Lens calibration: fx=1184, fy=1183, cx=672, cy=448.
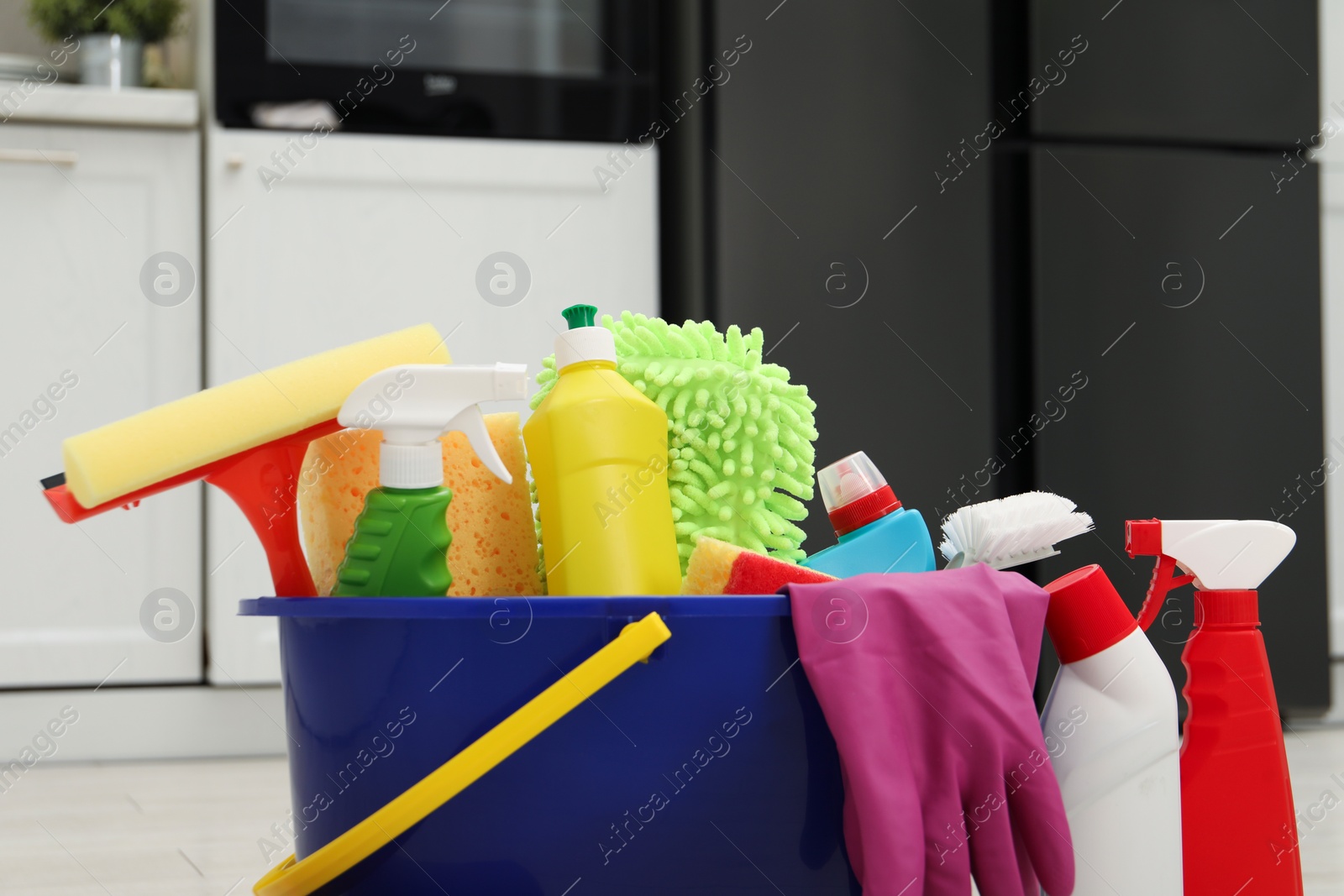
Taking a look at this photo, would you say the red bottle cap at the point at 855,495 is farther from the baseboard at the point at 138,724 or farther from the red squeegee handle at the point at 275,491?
the baseboard at the point at 138,724

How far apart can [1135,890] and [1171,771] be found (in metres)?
0.05

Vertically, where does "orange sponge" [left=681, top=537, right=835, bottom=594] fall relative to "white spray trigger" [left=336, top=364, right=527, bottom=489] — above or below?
below

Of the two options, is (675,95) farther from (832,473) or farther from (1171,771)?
(1171,771)

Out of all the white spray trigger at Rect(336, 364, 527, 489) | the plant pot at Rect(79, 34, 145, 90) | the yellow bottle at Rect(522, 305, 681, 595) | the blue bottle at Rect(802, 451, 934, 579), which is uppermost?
the plant pot at Rect(79, 34, 145, 90)

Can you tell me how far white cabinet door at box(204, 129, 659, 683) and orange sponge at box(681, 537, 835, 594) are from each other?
0.86m

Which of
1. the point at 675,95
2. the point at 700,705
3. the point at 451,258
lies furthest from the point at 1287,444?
the point at 700,705

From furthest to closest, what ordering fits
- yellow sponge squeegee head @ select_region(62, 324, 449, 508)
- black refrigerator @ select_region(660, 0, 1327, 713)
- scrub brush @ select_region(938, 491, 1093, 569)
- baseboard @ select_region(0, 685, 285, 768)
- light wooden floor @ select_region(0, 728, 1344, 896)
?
black refrigerator @ select_region(660, 0, 1327, 713) → baseboard @ select_region(0, 685, 285, 768) → light wooden floor @ select_region(0, 728, 1344, 896) → scrub brush @ select_region(938, 491, 1093, 569) → yellow sponge squeegee head @ select_region(62, 324, 449, 508)

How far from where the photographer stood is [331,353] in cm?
48

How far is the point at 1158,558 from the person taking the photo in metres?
0.53

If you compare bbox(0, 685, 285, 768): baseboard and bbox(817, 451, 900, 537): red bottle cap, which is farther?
bbox(0, 685, 285, 768): baseboard

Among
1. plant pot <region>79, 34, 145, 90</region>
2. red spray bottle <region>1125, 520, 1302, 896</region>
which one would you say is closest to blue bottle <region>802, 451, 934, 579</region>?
red spray bottle <region>1125, 520, 1302, 896</region>


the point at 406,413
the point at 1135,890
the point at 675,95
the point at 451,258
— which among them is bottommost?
the point at 1135,890

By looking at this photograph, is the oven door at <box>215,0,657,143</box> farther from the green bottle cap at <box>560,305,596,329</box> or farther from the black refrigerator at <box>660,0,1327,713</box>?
the green bottle cap at <box>560,305,596,329</box>

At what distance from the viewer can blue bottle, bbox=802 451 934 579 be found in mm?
580
